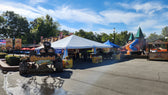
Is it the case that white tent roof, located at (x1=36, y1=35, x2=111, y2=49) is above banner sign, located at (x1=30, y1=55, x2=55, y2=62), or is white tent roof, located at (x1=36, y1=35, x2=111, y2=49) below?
above

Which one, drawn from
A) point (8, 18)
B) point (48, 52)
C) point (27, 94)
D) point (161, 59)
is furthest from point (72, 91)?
point (8, 18)

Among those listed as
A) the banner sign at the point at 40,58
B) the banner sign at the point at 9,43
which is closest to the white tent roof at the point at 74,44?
the banner sign at the point at 40,58

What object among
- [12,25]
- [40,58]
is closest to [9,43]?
[40,58]

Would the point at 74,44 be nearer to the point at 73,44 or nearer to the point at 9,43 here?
the point at 73,44

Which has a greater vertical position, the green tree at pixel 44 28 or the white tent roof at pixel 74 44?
the green tree at pixel 44 28

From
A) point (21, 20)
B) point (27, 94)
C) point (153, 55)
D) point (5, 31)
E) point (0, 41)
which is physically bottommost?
point (27, 94)

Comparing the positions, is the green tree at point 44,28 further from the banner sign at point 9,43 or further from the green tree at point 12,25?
the banner sign at point 9,43

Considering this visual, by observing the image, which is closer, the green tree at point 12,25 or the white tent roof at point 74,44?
the white tent roof at point 74,44

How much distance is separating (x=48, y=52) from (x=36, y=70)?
1.62 metres

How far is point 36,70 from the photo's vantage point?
8273mm

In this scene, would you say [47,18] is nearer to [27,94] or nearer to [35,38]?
[35,38]

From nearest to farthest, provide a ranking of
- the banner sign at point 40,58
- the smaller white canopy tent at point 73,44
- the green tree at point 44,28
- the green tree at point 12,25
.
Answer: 1. the banner sign at point 40,58
2. the smaller white canopy tent at point 73,44
3. the green tree at point 44,28
4. the green tree at point 12,25

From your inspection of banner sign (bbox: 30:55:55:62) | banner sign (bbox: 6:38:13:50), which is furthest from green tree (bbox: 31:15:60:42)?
banner sign (bbox: 30:55:55:62)

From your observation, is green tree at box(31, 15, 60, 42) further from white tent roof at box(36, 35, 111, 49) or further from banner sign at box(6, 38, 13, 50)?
white tent roof at box(36, 35, 111, 49)
